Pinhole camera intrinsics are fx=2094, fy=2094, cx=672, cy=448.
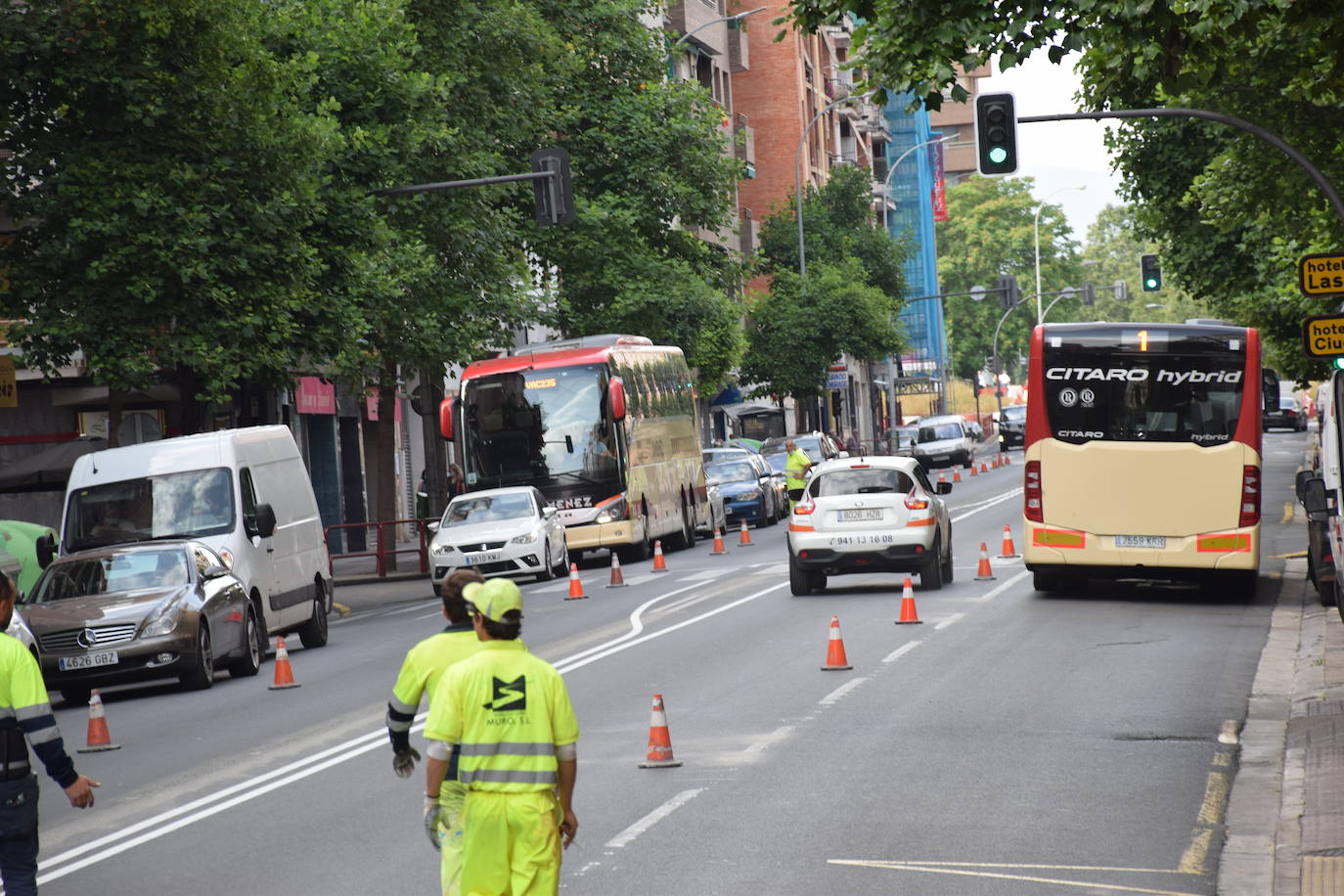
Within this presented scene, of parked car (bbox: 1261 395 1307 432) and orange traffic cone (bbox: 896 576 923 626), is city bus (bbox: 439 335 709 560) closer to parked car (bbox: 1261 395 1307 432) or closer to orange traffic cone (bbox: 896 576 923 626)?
orange traffic cone (bbox: 896 576 923 626)

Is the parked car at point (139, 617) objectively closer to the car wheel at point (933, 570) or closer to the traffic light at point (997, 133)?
the car wheel at point (933, 570)

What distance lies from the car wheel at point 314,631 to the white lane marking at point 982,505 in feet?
63.4

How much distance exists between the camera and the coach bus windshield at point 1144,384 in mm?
22203

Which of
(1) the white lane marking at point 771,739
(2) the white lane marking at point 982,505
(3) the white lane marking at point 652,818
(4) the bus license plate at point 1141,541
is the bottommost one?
(2) the white lane marking at point 982,505

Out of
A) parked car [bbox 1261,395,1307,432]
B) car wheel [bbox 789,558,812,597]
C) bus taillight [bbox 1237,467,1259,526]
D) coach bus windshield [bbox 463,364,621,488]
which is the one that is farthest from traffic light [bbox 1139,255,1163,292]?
parked car [bbox 1261,395,1307,432]

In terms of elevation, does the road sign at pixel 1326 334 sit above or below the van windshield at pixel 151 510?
above

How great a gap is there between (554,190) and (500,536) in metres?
6.58

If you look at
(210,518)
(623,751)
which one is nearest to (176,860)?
(623,751)

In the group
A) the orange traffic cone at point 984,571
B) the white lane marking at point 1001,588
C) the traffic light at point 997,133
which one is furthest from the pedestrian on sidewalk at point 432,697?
the orange traffic cone at point 984,571

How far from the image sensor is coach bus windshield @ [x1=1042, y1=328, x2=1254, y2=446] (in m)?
22.2

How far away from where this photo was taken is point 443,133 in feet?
106

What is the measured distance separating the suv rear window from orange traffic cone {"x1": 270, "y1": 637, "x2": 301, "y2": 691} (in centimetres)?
768

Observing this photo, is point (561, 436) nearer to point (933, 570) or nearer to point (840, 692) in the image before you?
point (933, 570)

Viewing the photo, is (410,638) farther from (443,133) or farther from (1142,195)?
(1142,195)
